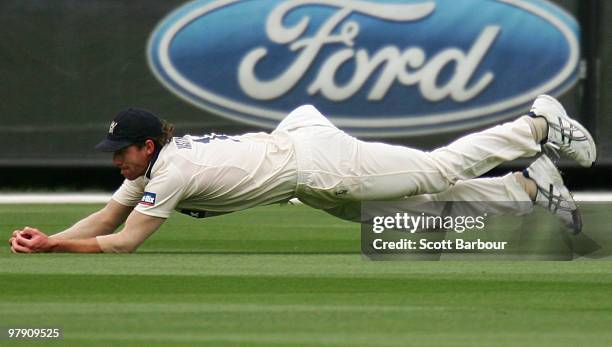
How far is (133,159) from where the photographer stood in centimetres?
759

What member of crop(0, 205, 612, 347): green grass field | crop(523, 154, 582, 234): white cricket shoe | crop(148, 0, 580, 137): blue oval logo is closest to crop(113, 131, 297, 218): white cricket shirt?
crop(0, 205, 612, 347): green grass field

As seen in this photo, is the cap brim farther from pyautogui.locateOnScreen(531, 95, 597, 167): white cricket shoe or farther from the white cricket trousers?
pyautogui.locateOnScreen(531, 95, 597, 167): white cricket shoe

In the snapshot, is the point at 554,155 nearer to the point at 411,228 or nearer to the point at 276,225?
the point at 411,228

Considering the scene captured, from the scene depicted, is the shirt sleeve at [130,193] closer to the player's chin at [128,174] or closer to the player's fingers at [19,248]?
the player's chin at [128,174]

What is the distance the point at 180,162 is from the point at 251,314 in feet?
6.22

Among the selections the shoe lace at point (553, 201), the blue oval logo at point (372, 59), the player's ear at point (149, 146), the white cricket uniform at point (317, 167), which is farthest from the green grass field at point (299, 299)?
the blue oval logo at point (372, 59)

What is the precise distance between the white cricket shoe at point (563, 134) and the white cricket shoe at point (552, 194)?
13cm

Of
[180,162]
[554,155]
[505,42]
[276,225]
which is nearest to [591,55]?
[505,42]

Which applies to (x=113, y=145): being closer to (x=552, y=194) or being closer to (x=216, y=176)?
(x=216, y=176)

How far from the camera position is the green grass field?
5.39 m

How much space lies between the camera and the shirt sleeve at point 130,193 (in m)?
8.03

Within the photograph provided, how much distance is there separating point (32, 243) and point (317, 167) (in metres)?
1.63

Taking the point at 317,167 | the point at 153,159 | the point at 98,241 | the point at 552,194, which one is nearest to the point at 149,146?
the point at 153,159

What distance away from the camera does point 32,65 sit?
13.7 metres
